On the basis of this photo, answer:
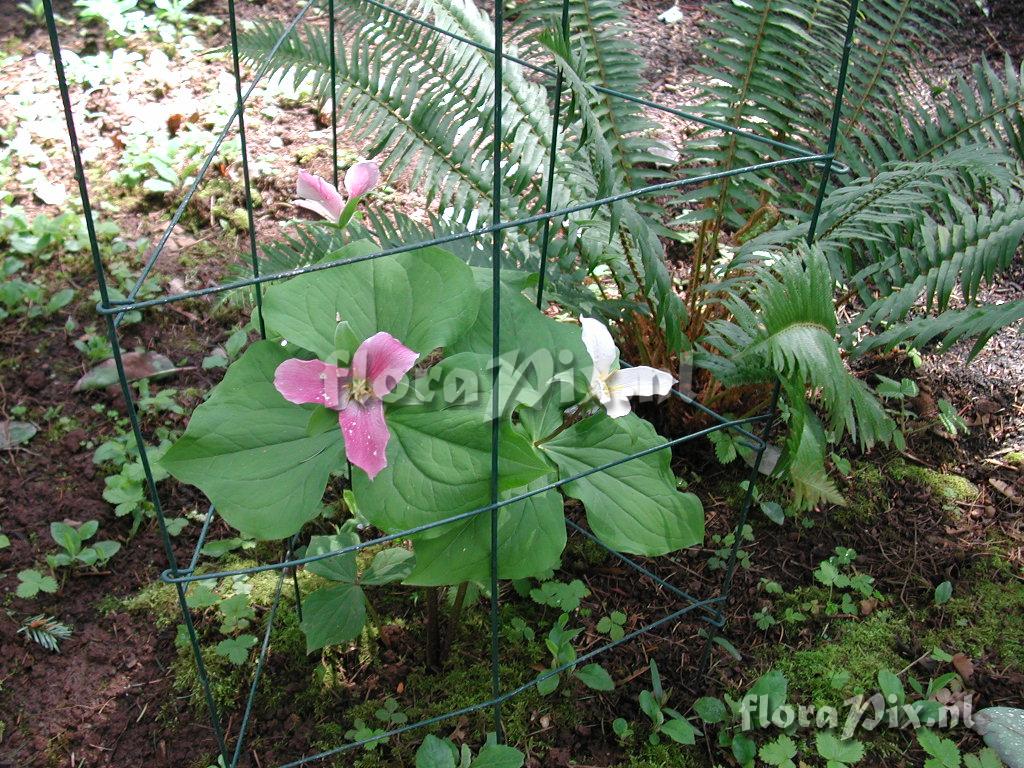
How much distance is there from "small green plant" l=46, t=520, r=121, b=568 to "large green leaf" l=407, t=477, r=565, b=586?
3.55 feet

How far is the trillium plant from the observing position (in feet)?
4.35

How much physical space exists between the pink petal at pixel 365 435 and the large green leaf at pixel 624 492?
379 millimetres

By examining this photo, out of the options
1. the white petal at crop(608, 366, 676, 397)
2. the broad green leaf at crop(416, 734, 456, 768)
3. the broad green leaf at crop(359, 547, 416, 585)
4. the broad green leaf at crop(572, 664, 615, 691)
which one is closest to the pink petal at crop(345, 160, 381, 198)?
the white petal at crop(608, 366, 676, 397)

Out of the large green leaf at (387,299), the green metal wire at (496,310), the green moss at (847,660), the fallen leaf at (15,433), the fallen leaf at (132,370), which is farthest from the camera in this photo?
→ the fallen leaf at (132,370)

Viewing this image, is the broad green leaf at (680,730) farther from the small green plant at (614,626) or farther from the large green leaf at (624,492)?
the large green leaf at (624,492)

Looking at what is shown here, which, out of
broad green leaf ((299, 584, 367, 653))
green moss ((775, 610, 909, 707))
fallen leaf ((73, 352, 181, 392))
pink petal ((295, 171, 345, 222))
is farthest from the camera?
fallen leaf ((73, 352, 181, 392))

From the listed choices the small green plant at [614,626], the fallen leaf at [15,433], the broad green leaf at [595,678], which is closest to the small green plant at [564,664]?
the broad green leaf at [595,678]

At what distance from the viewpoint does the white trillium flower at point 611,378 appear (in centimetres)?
152

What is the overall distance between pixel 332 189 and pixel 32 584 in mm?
1229

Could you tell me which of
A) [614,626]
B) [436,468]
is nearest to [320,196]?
[436,468]

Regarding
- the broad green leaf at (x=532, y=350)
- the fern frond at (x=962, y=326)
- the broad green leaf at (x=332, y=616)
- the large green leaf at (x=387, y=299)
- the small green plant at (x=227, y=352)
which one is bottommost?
the small green plant at (x=227, y=352)

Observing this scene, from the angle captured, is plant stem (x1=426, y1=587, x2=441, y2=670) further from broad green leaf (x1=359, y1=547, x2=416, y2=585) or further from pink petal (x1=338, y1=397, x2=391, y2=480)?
pink petal (x1=338, y1=397, x2=391, y2=480)

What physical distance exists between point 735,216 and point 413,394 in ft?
5.05

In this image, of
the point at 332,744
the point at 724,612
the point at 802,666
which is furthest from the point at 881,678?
the point at 332,744
